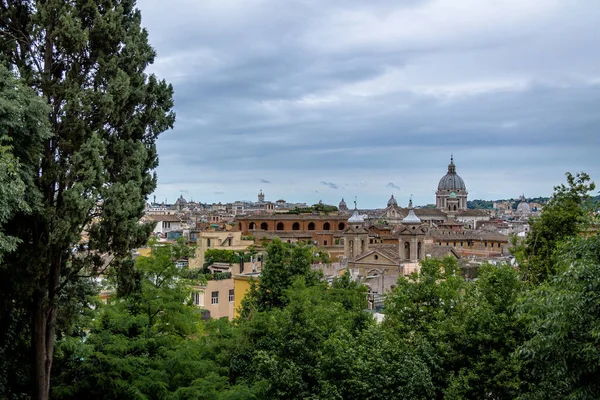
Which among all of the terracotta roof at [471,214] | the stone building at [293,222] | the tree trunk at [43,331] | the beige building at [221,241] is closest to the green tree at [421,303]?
the tree trunk at [43,331]

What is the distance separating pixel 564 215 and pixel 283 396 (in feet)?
34.7

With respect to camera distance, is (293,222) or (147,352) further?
(293,222)

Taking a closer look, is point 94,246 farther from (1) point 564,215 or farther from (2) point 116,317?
(1) point 564,215

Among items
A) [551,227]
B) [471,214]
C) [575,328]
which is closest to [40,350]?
[575,328]

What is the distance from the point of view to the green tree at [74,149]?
471 inches

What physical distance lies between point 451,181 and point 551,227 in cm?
15172

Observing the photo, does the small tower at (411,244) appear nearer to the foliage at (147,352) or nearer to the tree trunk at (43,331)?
the foliage at (147,352)

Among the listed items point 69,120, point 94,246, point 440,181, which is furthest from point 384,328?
point 440,181

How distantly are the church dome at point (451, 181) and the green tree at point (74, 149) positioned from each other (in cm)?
15927

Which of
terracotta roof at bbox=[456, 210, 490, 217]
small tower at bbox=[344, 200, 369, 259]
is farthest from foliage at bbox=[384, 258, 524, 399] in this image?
terracotta roof at bbox=[456, 210, 490, 217]

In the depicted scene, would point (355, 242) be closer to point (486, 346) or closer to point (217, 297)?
point (217, 297)

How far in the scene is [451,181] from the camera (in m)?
167

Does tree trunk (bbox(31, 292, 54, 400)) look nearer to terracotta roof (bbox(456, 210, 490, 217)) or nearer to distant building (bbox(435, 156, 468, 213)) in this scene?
terracotta roof (bbox(456, 210, 490, 217))

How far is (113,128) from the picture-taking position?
13312 mm
